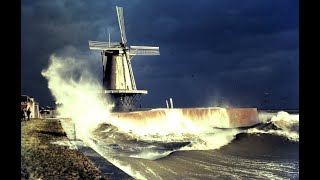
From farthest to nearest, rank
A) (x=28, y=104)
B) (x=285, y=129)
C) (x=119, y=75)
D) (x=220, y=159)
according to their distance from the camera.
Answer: (x=119, y=75) → (x=28, y=104) → (x=285, y=129) → (x=220, y=159)

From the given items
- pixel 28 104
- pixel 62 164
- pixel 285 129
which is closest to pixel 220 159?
pixel 62 164

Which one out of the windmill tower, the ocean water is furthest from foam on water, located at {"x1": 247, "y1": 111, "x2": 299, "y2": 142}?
the windmill tower

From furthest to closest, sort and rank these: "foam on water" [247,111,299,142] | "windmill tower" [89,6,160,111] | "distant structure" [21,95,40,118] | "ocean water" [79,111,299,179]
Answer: "windmill tower" [89,6,160,111]
"distant structure" [21,95,40,118]
"foam on water" [247,111,299,142]
"ocean water" [79,111,299,179]

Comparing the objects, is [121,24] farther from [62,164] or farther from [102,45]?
[62,164]

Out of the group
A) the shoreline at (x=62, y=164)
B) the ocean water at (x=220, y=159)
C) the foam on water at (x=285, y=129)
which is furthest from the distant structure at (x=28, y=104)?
the shoreline at (x=62, y=164)

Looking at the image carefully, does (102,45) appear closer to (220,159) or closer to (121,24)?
(121,24)

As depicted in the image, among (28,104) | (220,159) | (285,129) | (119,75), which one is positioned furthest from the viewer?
(119,75)

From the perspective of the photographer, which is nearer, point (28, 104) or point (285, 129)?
point (285, 129)

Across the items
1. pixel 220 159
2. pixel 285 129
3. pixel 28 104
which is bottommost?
pixel 220 159

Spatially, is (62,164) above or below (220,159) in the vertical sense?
above

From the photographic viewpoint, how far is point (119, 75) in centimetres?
3822

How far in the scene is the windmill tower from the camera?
38094 millimetres

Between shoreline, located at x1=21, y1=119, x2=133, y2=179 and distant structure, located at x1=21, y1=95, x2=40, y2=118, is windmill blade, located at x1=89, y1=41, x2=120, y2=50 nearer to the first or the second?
distant structure, located at x1=21, y1=95, x2=40, y2=118
